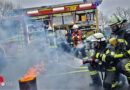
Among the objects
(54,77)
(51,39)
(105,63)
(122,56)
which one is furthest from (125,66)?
(51,39)

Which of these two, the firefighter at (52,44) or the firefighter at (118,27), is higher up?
the firefighter at (118,27)

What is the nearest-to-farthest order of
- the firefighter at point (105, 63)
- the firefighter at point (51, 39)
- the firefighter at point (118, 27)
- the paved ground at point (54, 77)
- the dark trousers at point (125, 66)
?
the dark trousers at point (125, 66) < the firefighter at point (118, 27) < the firefighter at point (105, 63) < the paved ground at point (54, 77) < the firefighter at point (51, 39)

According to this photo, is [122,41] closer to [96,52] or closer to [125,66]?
[125,66]

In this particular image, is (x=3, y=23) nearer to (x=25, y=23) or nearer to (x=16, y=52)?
(x=25, y=23)

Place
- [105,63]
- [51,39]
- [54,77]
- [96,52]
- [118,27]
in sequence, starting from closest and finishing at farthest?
1. [118,27]
2. [105,63]
3. [96,52]
4. [54,77]
5. [51,39]

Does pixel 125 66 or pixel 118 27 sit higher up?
pixel 118 27

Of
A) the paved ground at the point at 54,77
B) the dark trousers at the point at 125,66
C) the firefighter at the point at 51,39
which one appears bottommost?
the paved ground at the point at 54,77

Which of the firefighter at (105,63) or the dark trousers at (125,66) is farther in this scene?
the firefighter at (105,63)

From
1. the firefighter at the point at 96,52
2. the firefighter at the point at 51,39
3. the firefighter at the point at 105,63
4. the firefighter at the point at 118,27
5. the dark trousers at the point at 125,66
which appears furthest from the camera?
the firefighter at the point at 51,39

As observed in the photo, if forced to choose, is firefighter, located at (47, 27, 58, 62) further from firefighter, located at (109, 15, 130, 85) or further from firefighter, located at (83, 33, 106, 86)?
firefighter, located at (109, 15, 130, 85)

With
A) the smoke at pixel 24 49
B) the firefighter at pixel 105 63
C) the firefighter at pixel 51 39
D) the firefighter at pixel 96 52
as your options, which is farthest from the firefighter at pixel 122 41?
the firefighter at pixel 51 39

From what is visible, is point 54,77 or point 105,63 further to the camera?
point 54,77

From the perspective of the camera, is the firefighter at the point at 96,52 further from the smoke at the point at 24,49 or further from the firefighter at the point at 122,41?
the smoke at the point at 24,49

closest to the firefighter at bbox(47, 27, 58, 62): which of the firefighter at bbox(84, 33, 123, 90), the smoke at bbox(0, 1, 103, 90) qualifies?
the smoke at bbox(0, 1, 103, 90)
